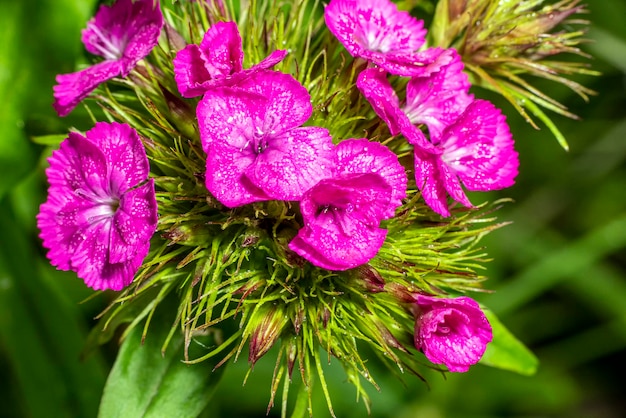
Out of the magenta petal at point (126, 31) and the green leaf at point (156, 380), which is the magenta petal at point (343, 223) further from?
the magenta petal at point (126, 31)

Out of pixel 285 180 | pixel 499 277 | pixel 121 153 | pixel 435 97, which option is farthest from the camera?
pixel 499 277

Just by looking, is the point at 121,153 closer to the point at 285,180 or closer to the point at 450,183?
the point at 285,180

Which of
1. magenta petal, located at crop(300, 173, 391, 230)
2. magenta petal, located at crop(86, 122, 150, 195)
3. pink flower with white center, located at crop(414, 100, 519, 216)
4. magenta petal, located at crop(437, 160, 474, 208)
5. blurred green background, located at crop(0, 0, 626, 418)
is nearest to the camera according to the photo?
magenta petal, located at crop(300, 173, 391, 230)

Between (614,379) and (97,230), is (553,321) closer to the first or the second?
(614,379)

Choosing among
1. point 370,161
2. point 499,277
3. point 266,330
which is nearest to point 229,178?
point 370,161

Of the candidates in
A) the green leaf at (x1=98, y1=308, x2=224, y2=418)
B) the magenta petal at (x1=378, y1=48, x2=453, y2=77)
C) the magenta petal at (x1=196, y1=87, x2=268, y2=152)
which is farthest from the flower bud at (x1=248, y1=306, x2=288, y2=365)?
the magenta petal at (x1=378, y1=48, x2=453, y2=77)

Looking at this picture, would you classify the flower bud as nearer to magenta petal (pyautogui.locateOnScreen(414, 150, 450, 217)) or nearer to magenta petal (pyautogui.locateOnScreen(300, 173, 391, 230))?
magenta petal (pyautogui.locateOnScreen(300, 173, 391, 230))
